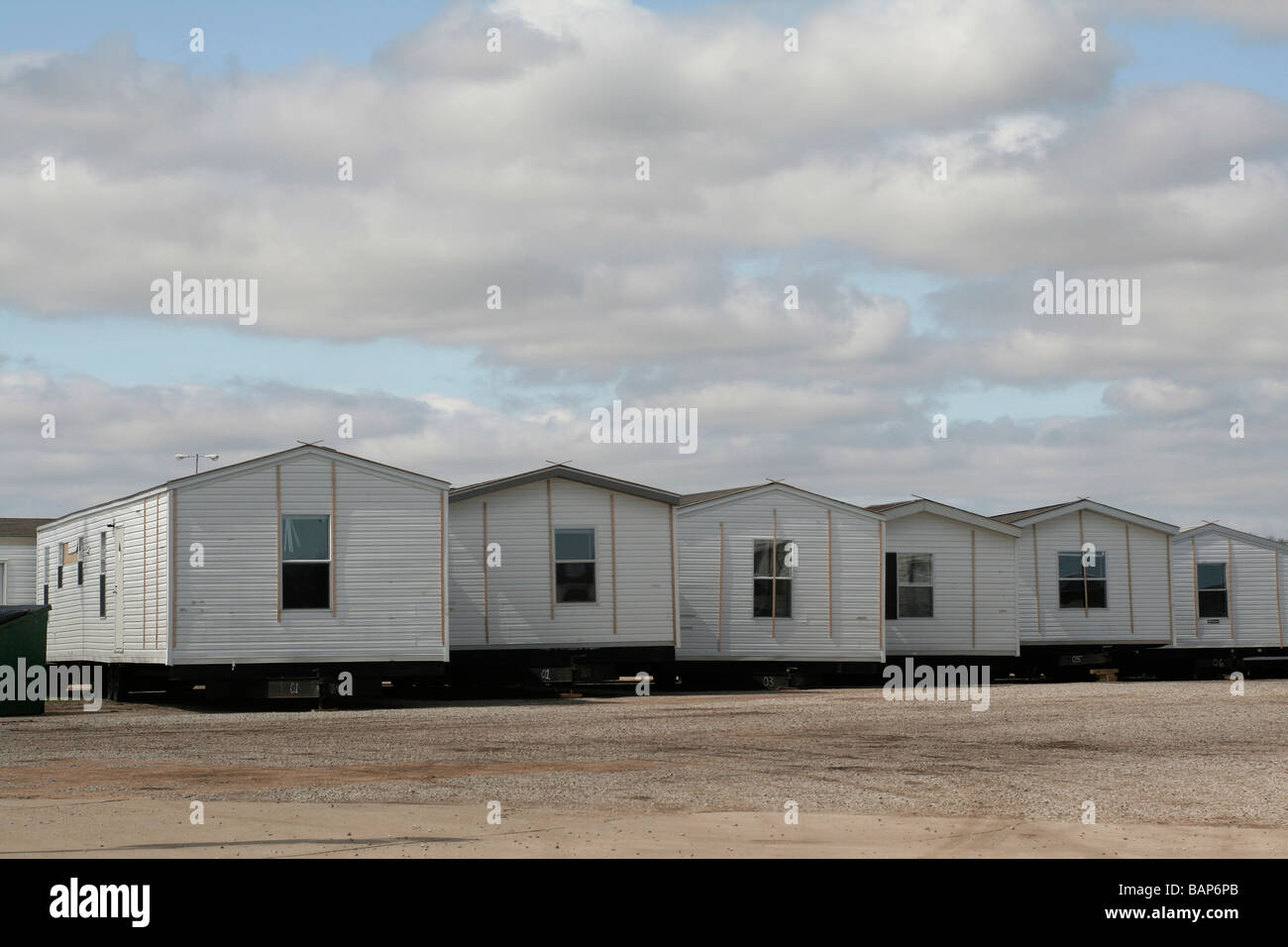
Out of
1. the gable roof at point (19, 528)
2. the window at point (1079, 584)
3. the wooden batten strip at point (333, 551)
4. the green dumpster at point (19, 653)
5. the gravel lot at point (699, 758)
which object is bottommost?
the gravel lot at point (699, 758)

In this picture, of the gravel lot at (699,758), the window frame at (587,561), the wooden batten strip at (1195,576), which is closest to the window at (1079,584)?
the wooden batten strip at (1195,576)

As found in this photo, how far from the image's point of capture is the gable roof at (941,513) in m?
31.7

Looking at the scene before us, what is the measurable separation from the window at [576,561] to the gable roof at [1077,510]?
11.3 m

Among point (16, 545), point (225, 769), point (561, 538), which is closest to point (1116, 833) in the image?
point (225, 769)

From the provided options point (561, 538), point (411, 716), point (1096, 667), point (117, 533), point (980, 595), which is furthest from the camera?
point (1096, 667)

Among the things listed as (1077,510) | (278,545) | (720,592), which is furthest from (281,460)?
(1077,510)

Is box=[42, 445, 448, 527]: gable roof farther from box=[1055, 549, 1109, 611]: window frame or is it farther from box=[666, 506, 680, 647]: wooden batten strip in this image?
box=[1055, 549, 1109, 611]: window frame

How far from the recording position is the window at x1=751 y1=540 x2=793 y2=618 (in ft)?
96.7

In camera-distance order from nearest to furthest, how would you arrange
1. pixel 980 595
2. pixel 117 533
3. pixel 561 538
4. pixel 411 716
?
pixel 411 716 < pixel 117 533 < pixel 561 538 < pixel 980 595

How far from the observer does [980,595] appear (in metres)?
32.4

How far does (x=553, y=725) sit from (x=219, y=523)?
21.5 ft

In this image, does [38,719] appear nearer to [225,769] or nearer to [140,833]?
[225,769]

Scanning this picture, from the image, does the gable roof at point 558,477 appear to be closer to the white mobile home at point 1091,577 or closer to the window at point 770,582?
the window at point 770,582

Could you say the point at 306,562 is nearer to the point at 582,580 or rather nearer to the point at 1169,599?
the point at 582,580
